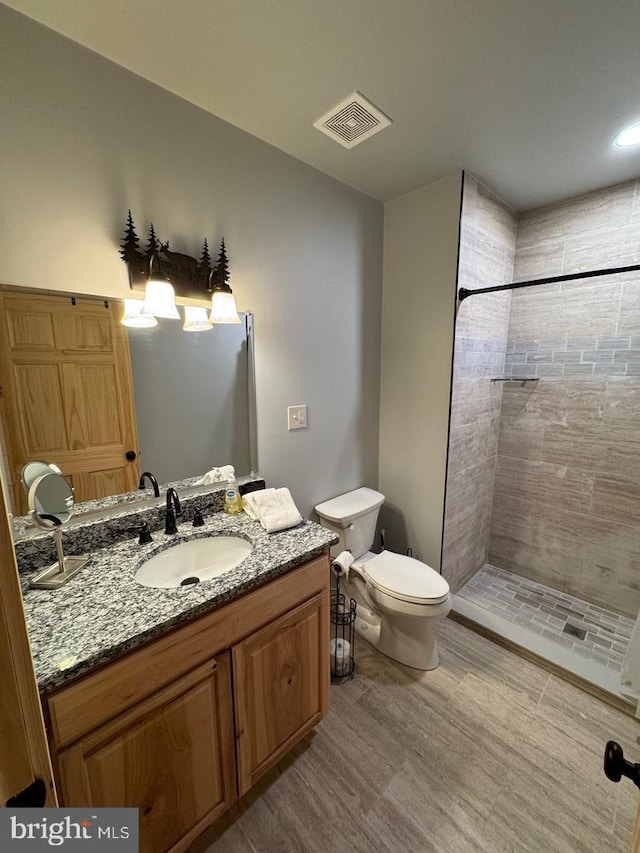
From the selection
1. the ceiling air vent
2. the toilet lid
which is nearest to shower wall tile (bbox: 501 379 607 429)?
the toilet lid

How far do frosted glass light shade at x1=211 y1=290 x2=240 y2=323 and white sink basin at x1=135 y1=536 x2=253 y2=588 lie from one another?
88 cm

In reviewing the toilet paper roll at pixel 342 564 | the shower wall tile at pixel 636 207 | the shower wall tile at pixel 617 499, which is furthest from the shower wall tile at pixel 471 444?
the shower wall tile at pixel 636 207

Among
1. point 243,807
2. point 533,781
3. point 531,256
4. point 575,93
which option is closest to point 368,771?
point 243,807

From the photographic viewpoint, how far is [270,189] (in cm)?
160

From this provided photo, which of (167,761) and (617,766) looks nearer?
(617,766)

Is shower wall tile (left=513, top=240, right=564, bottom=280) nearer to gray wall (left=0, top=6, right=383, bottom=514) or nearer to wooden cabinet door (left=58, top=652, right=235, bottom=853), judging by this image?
gray wall (left=0, top=6, right=383, bottom=514)

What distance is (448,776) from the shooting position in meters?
1.32

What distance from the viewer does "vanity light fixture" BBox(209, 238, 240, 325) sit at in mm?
1399

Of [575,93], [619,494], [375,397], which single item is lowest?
[619,494]

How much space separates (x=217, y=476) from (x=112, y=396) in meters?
0.54

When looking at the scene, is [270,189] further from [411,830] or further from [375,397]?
[411,830]

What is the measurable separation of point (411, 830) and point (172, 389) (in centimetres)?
180

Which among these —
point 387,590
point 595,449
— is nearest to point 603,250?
point 595,449

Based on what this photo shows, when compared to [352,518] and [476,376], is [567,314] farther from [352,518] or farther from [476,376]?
[352,518]
